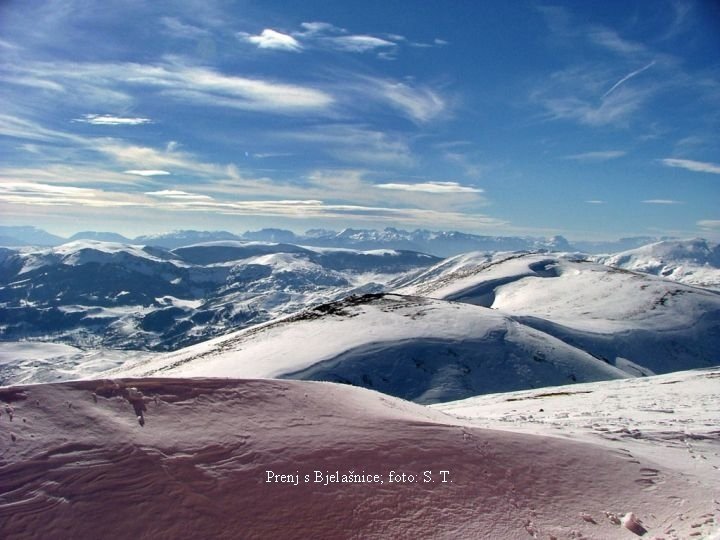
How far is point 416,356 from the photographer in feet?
125

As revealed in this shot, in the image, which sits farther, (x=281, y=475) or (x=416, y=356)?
(x=416, y=356)

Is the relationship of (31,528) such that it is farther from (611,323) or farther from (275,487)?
(611,323)

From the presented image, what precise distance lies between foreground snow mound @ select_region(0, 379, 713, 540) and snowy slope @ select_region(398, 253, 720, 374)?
40436 mm

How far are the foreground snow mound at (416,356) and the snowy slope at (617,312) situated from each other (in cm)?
698

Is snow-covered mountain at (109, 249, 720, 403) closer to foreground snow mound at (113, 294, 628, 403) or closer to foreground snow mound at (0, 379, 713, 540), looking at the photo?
foreground snow mound at (113, 294, 628, 403)

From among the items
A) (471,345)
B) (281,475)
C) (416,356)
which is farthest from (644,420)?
(471,345)

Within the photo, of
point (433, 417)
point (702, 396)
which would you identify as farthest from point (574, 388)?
point (433, 417)

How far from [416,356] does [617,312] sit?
A: 36.5m

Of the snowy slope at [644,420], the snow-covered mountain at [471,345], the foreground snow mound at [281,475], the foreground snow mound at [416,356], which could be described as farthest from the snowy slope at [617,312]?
the foreground snow mound at [281,475]

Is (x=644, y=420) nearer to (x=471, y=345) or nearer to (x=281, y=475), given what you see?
(x=281, y=475)

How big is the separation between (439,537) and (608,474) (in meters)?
4.26

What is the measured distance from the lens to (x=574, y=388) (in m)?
29.7

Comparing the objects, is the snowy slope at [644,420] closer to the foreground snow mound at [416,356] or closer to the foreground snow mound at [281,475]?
the foreground snow mound at [281,475]

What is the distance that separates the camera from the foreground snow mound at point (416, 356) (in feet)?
114
